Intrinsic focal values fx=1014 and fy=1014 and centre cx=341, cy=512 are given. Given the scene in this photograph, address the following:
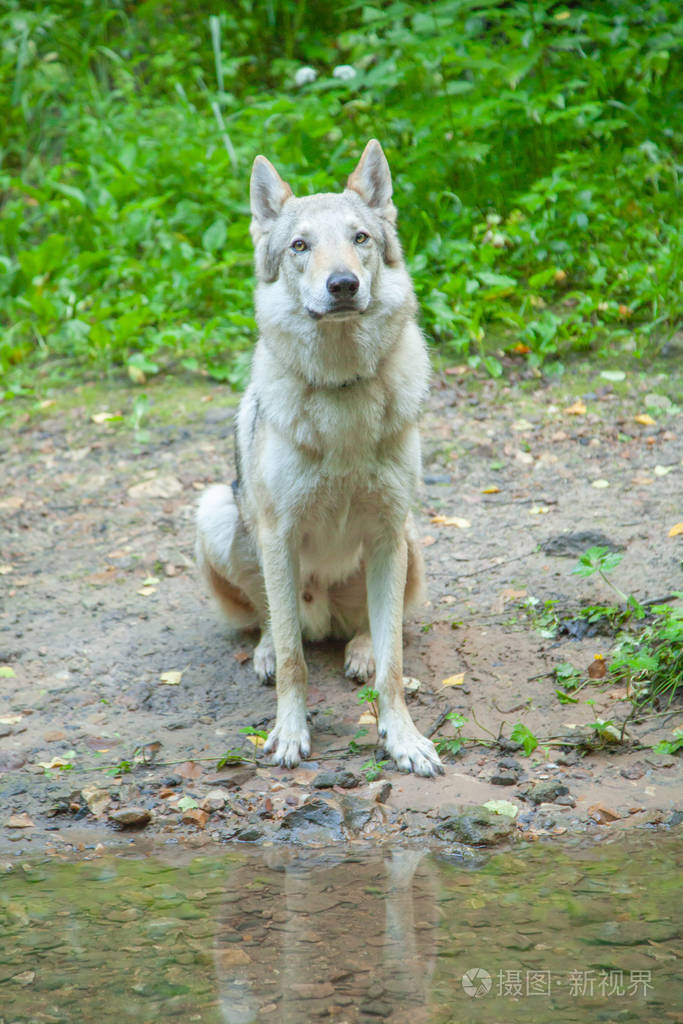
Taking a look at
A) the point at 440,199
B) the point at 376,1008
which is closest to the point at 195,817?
the point at 376,1008

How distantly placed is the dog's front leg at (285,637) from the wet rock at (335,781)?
24cm

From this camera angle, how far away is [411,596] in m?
4.79

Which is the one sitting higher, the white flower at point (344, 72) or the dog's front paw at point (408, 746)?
the white flower at point (344, 72)

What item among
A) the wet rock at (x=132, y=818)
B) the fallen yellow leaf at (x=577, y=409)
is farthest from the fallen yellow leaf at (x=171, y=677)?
the fallen yellow leaf at (x=577, y=409)

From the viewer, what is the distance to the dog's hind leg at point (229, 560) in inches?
191

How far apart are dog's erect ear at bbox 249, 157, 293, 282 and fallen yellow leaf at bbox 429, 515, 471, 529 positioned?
7.12 ft

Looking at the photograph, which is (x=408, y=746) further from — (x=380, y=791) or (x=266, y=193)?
(x=266, y=193)

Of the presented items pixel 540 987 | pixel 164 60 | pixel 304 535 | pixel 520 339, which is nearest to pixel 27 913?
pixel 540 987

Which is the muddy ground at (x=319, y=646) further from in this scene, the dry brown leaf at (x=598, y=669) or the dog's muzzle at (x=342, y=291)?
the dog's muzzle at (x=342, y=291)

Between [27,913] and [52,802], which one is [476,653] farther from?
[27,913]

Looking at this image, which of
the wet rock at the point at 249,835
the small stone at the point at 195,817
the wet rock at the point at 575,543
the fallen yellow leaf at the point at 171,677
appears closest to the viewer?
the wet rock at the point at 249,835

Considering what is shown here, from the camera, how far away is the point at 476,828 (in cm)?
346

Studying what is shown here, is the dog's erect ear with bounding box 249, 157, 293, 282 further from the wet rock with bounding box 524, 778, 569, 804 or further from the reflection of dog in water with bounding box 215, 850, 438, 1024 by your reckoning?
the reflection of dog in water with bounding box 215, 850, 438, 1024

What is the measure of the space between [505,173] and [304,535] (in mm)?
4787
